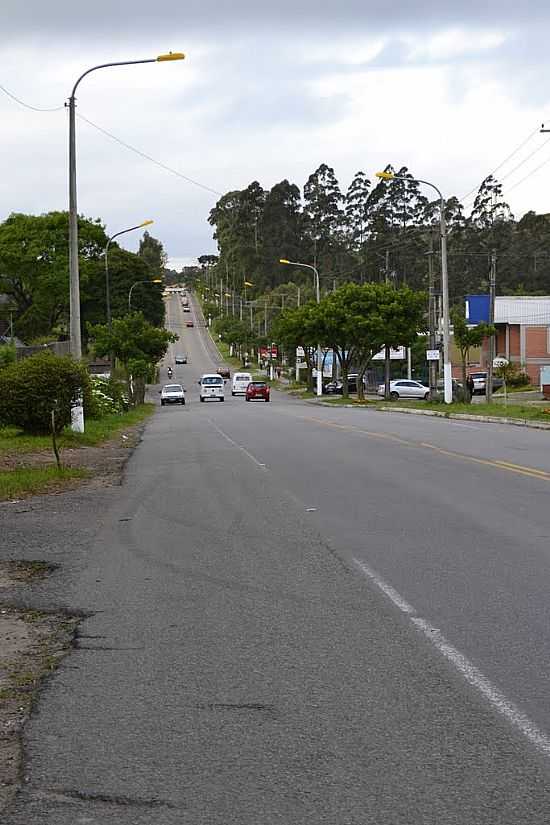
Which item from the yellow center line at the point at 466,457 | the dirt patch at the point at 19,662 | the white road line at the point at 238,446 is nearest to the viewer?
the dirt patch at the point at 19,662

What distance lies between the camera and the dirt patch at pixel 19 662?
554 centimetres

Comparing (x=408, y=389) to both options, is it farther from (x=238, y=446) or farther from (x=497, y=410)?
(x=238, y=446)

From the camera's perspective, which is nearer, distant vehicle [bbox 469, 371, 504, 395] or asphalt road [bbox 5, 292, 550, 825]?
asphalt road [bbox 5, 292, 550, 825]

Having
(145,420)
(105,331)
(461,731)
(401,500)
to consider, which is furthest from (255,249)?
(461,731)

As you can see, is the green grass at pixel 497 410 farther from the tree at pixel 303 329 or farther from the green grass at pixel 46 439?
the tree at pixel 303 329

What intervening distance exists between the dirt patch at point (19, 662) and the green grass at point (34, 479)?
7.18m

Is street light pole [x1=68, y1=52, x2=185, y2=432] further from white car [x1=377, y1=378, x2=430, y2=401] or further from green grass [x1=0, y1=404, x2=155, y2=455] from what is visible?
white car [x1=377, y1=378, x2=430, y2=401]

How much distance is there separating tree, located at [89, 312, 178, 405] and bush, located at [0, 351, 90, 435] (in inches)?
1317

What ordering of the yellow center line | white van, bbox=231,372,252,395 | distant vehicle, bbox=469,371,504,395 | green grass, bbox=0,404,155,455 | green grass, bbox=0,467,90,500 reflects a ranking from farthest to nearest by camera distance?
1. white van, bbox=231,372,252,395
2. distant vehicle, bbox=469,371,504,395
3. green grass, bbox=0,404,155,455
4. the yellow center line
5. green grass, bbox=0,467,90,500

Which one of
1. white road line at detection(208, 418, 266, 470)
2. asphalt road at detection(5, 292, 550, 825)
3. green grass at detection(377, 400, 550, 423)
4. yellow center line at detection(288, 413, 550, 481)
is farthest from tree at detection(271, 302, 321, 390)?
asphalt road at detection(5, 292, 550, 825)

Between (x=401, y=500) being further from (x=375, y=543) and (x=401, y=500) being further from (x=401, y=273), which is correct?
(x=401, y=273)

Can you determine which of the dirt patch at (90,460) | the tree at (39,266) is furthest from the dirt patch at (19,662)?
the tree at (39,266)

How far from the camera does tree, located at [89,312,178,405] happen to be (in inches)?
2483

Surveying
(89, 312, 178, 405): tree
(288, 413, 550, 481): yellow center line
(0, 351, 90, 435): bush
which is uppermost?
(89, 312, 178, 405): tree
